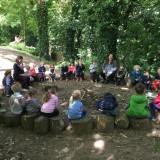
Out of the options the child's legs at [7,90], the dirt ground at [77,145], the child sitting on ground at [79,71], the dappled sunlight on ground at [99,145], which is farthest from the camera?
the child sitting on ground at [79,71]

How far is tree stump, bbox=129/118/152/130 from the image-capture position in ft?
21.1

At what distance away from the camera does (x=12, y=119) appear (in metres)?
6.85

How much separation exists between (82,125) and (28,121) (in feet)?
4.22

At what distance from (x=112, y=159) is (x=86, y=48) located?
13.7 metres

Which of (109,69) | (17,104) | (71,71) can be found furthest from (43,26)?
(17,104)

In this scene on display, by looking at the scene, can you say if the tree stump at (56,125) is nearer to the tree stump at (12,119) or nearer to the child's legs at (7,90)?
the tree stump at (12,119)

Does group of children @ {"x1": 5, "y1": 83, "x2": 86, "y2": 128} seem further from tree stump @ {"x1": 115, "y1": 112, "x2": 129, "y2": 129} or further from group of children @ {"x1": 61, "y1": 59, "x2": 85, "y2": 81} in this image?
group of children @ {"x1": 61, "y1": 59, "x2": 85, "y2": 81}

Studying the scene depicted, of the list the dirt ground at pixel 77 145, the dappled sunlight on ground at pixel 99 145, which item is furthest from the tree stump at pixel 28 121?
the dappled sunlight on ground at pixel 99 145

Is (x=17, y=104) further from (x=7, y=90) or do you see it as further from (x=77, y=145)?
(x=7, y=90)

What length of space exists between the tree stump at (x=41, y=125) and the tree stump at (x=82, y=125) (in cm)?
62

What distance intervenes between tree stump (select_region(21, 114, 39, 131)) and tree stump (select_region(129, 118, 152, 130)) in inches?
86.2

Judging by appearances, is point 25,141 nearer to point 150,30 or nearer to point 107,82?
point 107,82

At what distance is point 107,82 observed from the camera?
1098 centimetres

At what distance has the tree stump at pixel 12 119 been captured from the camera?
6840mm
